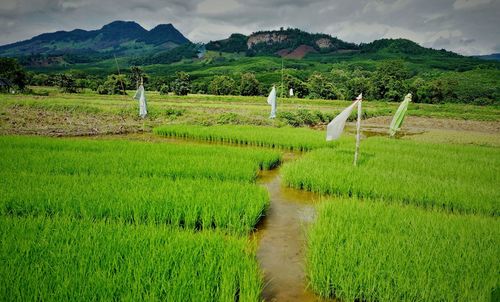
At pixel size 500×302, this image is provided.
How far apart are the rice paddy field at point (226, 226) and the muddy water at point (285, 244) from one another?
64 millimetres

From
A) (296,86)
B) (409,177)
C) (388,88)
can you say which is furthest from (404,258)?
(296,86)

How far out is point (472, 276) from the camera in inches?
124

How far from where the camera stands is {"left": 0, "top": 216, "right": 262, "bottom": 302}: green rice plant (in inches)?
107

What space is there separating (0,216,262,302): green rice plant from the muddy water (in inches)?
23.4

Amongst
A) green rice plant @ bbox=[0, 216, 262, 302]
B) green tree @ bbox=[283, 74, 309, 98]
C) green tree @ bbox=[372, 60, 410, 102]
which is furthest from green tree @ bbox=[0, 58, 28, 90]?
green tree @ bbox=[372, 60, 410, 102]

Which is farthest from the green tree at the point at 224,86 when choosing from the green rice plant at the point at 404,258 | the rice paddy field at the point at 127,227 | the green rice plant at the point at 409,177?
the green rice plant at the point at 404,258

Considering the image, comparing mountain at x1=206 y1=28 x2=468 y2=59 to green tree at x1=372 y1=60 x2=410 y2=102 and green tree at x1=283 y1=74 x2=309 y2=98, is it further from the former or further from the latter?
green tree at x1=283 y1=74 x2=309 y2=98

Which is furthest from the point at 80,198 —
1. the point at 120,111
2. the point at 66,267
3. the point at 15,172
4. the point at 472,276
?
the point at 120,111

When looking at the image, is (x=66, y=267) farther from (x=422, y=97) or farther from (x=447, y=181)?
(x=422, y=97)

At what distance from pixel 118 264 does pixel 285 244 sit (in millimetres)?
2565

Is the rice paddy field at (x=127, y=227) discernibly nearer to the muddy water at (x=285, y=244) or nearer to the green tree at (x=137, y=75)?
the muddy water at (x=285, y=244)

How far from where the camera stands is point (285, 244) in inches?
193

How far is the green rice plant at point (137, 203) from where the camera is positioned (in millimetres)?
4805

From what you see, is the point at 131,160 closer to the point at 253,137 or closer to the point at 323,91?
the point at 253,137
